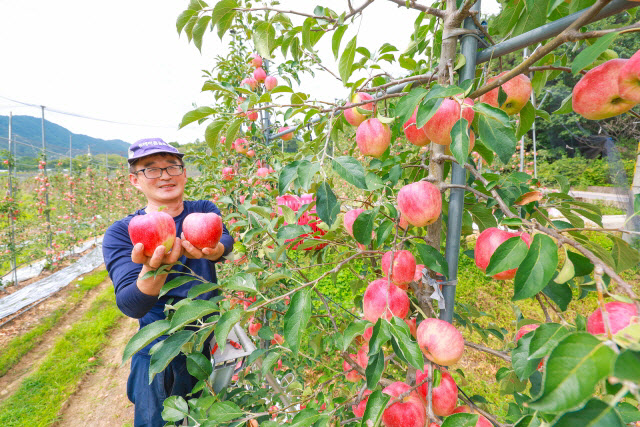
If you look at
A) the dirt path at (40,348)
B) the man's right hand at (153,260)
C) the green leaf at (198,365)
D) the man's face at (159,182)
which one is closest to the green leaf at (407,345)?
the green leaf at (198,365)

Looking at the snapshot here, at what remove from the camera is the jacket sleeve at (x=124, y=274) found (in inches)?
43.1

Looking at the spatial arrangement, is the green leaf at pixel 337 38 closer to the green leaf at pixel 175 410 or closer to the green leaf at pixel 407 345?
the green leaf at pixel 407 345

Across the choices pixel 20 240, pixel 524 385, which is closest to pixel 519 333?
pixel 524 385

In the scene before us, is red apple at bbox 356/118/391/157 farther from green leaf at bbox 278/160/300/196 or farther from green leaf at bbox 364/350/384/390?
green leaf at bbox 364/350/384/390

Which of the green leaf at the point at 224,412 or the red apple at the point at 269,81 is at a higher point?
the red apple at the point at 269,81

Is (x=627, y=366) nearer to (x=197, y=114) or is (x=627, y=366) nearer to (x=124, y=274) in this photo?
(x=197, y=114)

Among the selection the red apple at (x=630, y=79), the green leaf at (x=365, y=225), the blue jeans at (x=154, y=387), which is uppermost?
the red apple at (x=630, y=79)

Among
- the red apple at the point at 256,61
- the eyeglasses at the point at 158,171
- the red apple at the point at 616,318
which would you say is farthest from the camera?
Answer: the red apple at the point at 256,61

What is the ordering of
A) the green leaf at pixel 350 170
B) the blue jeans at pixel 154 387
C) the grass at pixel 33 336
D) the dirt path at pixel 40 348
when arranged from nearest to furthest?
the green leaf at pixel 350 170 < the blue jeans at pixel 154 387 < the dirt path at pixel 40 348 < the grass at pixel 33 336

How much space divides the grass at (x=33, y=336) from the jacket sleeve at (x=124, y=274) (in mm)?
3405

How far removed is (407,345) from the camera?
0.58m

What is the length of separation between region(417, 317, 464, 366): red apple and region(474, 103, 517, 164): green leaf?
400 mm

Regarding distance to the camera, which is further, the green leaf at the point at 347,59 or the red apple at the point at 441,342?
the green leaf at the point at 347,59

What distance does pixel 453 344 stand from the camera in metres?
0.71
